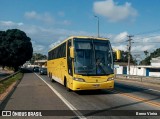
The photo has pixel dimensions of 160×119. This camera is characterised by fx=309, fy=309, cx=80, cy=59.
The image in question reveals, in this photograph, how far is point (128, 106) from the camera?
42.4 feet

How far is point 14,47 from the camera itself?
74.8 meters

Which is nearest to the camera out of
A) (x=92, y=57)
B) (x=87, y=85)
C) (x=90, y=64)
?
(x=87, y=85)

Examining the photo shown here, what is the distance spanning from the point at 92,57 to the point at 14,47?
196 ft

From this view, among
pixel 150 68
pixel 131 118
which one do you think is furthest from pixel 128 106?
pixel 150 68

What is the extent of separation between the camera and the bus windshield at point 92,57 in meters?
17.1

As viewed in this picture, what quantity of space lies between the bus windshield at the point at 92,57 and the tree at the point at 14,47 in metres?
58.8

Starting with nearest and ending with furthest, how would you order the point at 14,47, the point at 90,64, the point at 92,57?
the point at 90,64
the point at 92,57
the point at 14,47

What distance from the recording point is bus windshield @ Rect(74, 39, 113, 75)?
56.0ft

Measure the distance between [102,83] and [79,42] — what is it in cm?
268

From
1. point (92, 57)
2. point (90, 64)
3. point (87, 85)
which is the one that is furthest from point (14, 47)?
point (87, 85)

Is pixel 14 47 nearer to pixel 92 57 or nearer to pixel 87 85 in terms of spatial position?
pixel 92 57

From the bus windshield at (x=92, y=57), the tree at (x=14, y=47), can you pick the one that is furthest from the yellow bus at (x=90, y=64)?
the tree at (x=14, y=47)

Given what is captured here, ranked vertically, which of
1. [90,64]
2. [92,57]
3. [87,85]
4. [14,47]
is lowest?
[87,85]

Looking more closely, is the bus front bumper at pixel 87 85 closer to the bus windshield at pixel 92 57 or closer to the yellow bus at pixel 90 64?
the yellow bus at pixel 90 64
